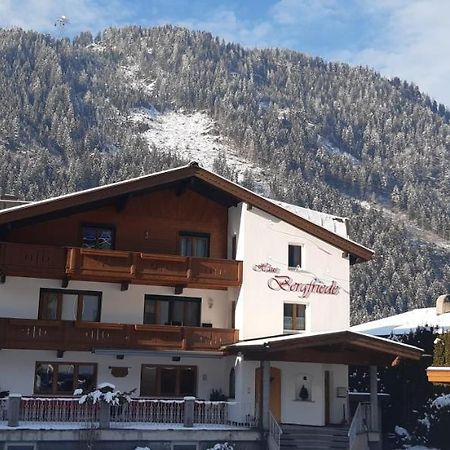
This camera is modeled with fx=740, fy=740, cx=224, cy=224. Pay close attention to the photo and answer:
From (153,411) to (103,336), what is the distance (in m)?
3.67

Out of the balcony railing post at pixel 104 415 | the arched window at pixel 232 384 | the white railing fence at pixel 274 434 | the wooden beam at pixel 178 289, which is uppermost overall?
the wooden beam at pixel 178 289

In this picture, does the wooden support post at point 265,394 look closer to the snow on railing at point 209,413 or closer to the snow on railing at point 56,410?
the snow on railing at point 209,413

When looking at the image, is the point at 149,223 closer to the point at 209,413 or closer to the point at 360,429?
the point at 209,413

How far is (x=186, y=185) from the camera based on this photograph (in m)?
33.3

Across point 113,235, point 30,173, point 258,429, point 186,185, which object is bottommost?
point 258,429

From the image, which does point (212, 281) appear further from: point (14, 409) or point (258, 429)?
point (14, 409)

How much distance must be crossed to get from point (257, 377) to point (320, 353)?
3.32 metres

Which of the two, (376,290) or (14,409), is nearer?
(14,409)

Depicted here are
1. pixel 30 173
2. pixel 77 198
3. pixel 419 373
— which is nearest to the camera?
pixel 77 198

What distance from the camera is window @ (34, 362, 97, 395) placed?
98.5 feet

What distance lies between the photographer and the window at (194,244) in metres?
33.3

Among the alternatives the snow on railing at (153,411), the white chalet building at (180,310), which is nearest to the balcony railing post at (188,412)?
the white chalet building at (180,310)

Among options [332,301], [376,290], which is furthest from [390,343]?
[376,290]

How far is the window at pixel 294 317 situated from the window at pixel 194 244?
443 cm
